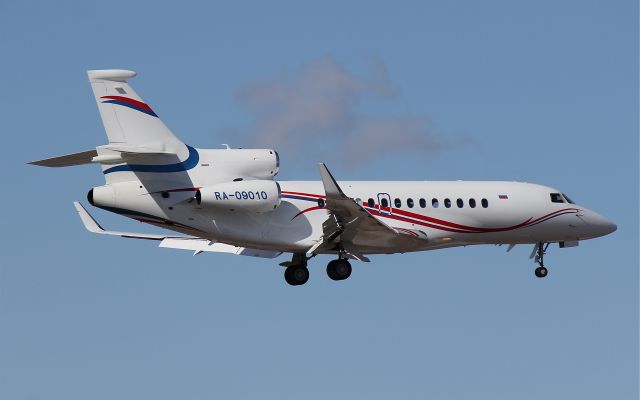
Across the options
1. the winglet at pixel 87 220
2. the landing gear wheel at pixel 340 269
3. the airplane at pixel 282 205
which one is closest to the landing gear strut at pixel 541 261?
the airplane at pixel 282 205

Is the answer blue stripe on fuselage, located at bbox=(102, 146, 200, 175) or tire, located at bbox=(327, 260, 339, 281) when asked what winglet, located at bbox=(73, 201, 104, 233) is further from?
tire, located at bbox=(327, 260, 339, 281)

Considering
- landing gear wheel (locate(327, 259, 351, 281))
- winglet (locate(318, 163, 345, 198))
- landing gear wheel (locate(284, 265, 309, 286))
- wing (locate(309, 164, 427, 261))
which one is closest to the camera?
winglet (locate(318, 163, 345, 198))

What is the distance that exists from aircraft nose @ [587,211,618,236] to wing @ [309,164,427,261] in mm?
6783

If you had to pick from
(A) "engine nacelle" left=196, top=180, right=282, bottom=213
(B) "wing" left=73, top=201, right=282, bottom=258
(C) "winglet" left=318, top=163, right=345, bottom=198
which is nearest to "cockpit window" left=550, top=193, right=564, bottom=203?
(B) "wing" left=73, top=201, right=282, bottom=258

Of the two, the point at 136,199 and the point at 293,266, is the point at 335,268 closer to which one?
the point at 293,266

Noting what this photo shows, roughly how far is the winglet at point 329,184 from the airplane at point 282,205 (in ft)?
0.14

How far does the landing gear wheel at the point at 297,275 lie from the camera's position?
44438 mm

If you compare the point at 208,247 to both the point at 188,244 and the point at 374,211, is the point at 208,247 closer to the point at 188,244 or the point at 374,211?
the point at 188,244

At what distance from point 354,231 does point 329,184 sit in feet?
11.5

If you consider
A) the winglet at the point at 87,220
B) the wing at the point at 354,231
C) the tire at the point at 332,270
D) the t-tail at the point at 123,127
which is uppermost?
the t-tail at the point at 123,127

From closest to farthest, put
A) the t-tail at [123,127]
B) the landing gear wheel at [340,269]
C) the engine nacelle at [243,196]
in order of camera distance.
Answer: the t-tail at [123,127]
the engine nacelle at [243,196]
the landing gear wheel at [340,269]

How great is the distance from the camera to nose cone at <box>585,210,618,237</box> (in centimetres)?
4731

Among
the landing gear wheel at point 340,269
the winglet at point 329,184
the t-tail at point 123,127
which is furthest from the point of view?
the landing gear wheel at point 340,269

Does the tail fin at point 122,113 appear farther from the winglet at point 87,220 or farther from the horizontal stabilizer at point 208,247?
the horizontal stabilizer at point 208,247
